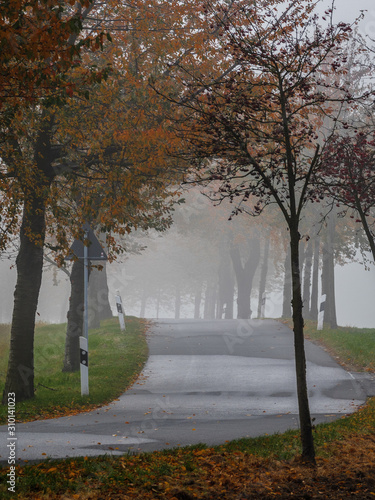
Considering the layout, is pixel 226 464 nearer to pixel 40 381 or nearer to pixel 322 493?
pixel 322 493

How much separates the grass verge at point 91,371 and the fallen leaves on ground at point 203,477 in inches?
157

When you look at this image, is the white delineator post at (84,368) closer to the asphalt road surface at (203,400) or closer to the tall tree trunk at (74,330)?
the asphalt road surface at (203,400)

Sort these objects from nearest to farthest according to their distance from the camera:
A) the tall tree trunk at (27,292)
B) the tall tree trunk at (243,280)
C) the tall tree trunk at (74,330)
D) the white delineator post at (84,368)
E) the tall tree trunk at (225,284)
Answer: the tall tree trunk at (27,292) → the white delineator post at (84,368) → the tall tree trunk at (74,330) → the tall tree trunk at (243,280) → the tall tree trunk at (225,284)

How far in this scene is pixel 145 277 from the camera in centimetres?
6247

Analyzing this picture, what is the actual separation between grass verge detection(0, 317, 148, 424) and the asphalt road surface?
1.34ft

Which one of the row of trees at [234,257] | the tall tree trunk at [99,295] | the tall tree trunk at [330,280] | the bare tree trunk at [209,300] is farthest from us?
the bare tree trunk at [209,300]

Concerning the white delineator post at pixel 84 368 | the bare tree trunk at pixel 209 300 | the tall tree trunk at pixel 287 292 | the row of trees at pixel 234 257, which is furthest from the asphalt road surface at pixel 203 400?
the bare tree trunk at pixel 209 300

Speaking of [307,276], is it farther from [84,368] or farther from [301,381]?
[301,381]

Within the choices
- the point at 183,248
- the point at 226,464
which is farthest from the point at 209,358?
the point at 183,248

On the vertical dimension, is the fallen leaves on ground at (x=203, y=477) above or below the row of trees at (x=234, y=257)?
below

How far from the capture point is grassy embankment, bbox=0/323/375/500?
5.61 meters

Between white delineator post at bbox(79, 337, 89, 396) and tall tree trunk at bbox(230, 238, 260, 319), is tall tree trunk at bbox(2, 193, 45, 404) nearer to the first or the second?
white delineator post at bbox(79, 337, 89, 396)

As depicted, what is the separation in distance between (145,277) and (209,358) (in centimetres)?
4571

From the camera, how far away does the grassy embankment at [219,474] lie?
5613 millimetres
